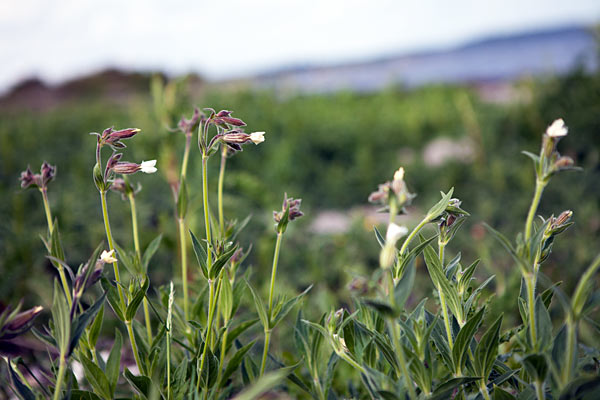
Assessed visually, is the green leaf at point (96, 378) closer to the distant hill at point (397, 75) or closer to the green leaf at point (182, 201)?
the green leaf at point (182, 201)

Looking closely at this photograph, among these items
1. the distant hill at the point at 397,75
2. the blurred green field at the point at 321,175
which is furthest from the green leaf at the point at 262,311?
the distant hill at the point at 397,75

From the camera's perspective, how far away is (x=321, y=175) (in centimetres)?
247

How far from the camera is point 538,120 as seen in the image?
7.73 ft

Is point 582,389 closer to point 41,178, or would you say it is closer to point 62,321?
point 62,321

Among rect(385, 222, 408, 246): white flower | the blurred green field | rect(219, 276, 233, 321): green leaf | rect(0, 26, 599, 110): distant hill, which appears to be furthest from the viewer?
rect(0, 26, 599, 110): distant hill

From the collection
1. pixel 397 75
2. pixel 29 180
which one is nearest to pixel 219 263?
pixel 29 180

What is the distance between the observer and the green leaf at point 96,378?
1.59ft

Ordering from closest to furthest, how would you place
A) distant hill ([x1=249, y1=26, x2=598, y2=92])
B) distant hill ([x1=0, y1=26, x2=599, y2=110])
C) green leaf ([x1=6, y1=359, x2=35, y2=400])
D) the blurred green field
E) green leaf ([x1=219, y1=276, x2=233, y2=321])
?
green leaf ([x1=6, y1=359, x2=35, y2=400])
green leaf ([x1=219, y1=276, x2=233, y2=321])
the blurred green field
distant hill ([x1=0, y1=26, x2=599, y2=110])
distant hill ([x1=249, y1=26, x2=598, y2=92])

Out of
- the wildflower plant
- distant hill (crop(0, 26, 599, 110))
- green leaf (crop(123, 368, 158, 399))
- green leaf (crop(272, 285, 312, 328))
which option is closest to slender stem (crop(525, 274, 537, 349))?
the wildflower plant

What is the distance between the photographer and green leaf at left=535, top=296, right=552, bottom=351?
434 mm

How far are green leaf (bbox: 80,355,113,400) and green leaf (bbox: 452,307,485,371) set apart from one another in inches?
13.6

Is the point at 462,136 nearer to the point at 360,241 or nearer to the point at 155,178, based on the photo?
the point at 360,241

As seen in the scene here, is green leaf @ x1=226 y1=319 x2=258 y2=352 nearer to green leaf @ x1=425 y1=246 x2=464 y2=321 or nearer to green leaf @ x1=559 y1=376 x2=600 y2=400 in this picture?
green leaf @ x1=425 y1=246 x2=464 y2=321

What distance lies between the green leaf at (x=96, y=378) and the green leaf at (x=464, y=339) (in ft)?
1.13
